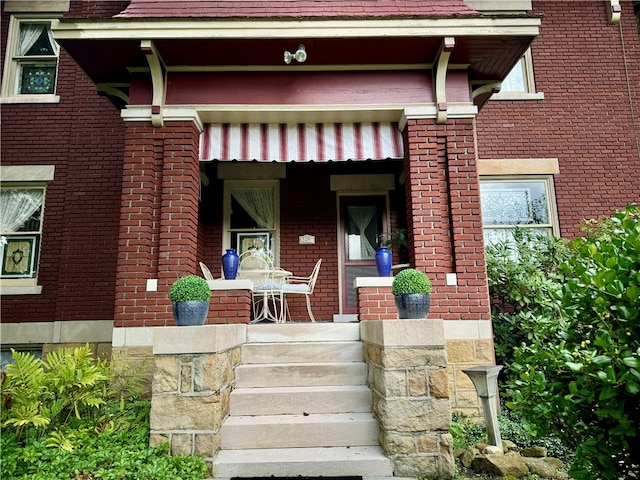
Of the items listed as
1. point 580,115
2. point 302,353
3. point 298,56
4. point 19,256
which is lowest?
point 302,353

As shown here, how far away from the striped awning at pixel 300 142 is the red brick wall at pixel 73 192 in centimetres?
267

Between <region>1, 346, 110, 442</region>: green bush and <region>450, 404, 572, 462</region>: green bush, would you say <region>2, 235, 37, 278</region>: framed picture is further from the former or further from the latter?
<region>450, 404, 572, 462</region>: green bush

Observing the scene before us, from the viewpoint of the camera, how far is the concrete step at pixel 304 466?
127 inches

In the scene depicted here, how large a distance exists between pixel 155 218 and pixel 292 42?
260 centimetres

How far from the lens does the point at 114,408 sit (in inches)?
154

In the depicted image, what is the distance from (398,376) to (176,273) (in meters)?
2.82

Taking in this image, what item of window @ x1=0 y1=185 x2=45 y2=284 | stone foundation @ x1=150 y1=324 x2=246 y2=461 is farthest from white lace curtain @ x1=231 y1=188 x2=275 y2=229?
stone foundation @ x1=150 y1=324 x2=246 y2=461

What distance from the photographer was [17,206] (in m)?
7.36

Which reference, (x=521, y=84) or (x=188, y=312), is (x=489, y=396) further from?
(x=521, y=84)

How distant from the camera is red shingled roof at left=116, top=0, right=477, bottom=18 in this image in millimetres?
5328

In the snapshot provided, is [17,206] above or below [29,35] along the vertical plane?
below

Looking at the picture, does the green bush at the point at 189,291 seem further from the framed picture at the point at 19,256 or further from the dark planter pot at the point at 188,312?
the framed picture at the point at 19,256

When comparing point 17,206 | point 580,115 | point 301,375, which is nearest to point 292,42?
point 301,375

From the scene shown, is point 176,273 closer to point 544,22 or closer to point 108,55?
point 108,55
